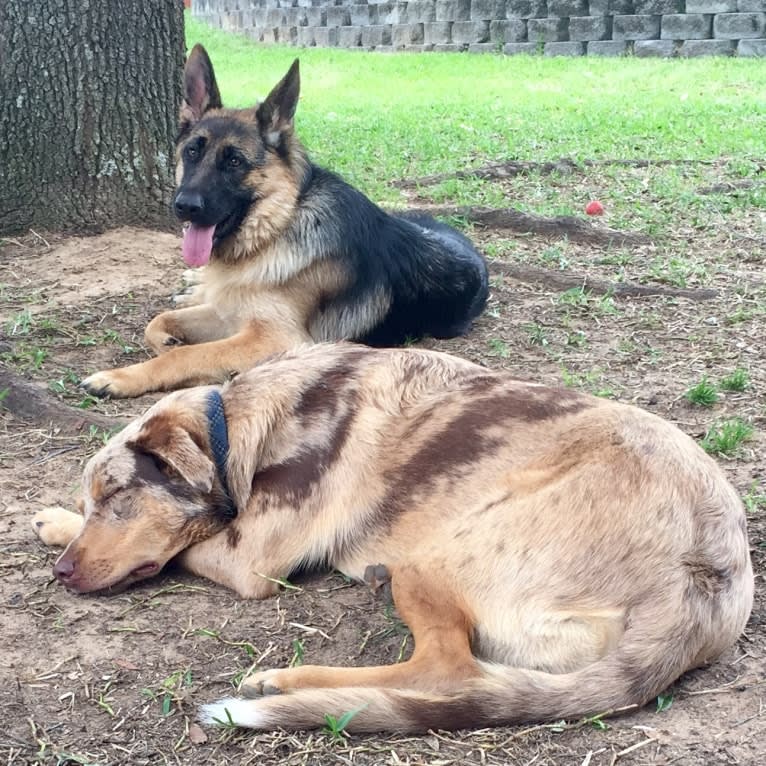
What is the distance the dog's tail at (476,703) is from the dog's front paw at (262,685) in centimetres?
11

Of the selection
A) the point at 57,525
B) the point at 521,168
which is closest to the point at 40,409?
the point at 57,525

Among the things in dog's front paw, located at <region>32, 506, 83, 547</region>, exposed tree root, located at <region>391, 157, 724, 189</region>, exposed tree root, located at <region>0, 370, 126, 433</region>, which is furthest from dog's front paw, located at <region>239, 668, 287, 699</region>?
exposed tree root, located at <region>391, 157, 724, 189</region>

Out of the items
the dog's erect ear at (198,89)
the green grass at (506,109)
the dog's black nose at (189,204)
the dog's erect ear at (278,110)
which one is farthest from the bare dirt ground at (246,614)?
the green grass at (506,109)

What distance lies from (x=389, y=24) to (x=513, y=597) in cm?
2386

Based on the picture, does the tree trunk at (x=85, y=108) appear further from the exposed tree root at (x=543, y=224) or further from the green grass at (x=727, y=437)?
the green grass at (x=727, y=437)

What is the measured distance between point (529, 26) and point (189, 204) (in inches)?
721

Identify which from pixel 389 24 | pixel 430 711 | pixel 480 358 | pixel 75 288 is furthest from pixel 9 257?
pixel 389 24

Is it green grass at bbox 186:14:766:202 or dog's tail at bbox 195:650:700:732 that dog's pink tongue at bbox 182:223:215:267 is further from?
green grass at bbox 186:14:766:202

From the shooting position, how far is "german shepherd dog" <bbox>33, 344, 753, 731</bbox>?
307cm

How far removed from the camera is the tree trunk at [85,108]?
7.37m

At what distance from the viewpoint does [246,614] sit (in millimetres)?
3738

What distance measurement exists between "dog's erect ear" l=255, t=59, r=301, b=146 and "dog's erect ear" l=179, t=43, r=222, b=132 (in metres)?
0.34

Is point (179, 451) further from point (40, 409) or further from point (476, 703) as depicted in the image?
point (40, 409)

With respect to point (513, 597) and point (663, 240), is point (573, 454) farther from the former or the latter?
point (663, 240)
